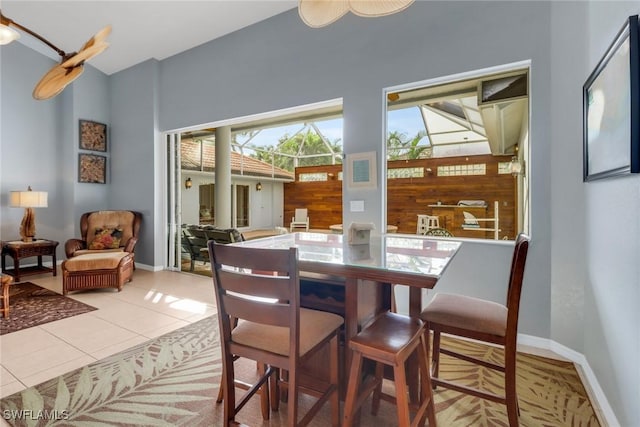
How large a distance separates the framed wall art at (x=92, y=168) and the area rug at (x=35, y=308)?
2094 millimetres

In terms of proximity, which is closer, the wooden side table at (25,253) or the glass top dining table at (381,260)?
the glass top dining table at (381,260)

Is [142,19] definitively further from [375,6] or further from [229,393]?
[229,393]

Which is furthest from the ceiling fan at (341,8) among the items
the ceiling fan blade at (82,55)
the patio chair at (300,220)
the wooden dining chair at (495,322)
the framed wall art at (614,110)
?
the patio chair at (300,220)

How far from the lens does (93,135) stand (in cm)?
554

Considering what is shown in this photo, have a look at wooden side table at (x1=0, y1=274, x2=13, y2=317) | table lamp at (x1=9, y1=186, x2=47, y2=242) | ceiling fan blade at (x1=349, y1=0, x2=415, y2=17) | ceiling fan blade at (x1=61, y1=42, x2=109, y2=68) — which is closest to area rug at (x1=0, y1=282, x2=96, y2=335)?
wooden side table at (x1=0, y1=274, x2=13, y2=317)

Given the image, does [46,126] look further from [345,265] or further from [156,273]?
[345,265]

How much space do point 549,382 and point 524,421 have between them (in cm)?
54

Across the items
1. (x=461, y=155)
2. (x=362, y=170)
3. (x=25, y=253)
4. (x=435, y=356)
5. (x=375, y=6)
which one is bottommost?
(x=435, y=356)

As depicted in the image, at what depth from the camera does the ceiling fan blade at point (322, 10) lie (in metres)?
1.76

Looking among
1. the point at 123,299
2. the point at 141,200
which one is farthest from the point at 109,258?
the point at 141,200

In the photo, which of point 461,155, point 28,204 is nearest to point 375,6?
point 461,155

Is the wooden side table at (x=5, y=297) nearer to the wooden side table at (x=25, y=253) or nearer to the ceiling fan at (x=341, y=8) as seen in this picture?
the wooden side table at (x=25, y=253)

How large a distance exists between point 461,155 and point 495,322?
380 centimetres

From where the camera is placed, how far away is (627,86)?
1395 mm
